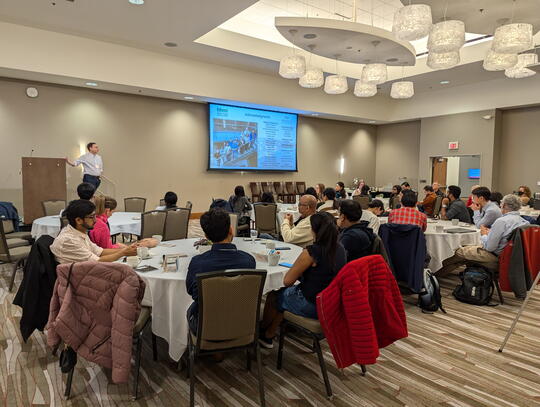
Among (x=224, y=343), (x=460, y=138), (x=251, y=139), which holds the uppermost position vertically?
(x=460, y=138)

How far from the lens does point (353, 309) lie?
2.31m

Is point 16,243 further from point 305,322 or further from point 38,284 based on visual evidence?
point 305,322

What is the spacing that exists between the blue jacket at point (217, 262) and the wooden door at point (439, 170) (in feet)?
41.9

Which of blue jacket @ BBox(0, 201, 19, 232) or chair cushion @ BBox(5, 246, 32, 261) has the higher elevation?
blue jacket @ BBox(0, 201, 19, 232)

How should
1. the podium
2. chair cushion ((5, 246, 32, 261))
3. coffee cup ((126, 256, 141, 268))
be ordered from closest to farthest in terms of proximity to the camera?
1. coffee cup ((126, 256, 141, 268))
2. chair cushion ((5, 246, 32, 261))
3. the podium

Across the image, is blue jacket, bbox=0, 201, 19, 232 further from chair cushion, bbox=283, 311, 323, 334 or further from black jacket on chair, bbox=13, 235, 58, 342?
chair cushion, bbox=283, 311, 323, 334

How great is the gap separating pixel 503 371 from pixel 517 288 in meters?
1.62

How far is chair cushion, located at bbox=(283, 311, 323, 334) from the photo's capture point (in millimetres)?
2535

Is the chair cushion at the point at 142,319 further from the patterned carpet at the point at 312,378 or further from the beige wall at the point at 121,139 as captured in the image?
the beige wall at the point at 121,139

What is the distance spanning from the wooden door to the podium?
38.8 feet

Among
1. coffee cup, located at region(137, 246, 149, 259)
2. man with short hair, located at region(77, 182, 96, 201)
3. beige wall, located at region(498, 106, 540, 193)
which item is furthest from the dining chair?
beige wall, located at region(498, 106, 540, 193)

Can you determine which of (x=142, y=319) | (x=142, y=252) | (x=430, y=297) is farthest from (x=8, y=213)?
(x=430, y=297)

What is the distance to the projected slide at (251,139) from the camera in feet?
37.2

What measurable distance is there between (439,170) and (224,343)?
43.0 feet
